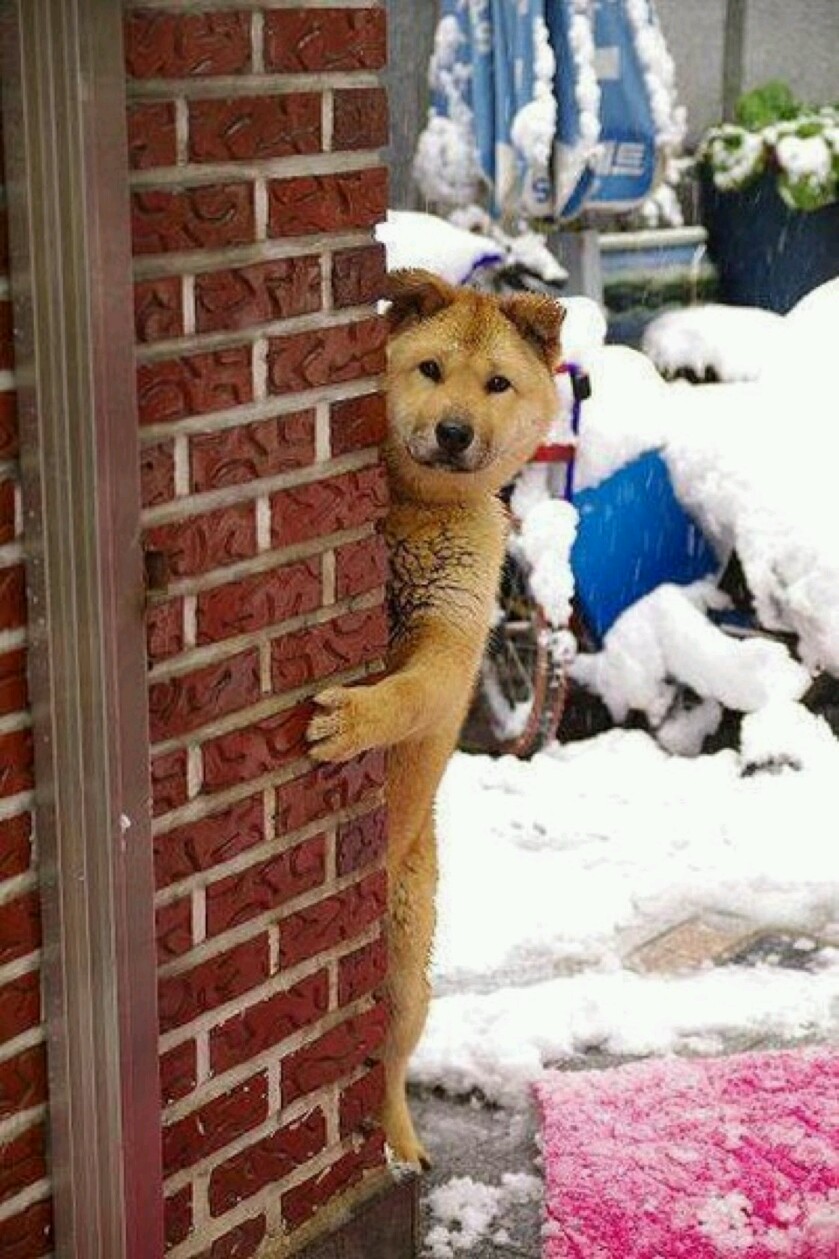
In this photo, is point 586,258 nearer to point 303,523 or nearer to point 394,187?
point 394,187

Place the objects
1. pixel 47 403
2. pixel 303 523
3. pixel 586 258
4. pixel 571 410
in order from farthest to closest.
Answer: pixel 586 258
pixel 571 410
pixel 303 523
pixel 47 403

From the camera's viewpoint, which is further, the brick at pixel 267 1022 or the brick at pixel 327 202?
the brick at pixel 267 1022

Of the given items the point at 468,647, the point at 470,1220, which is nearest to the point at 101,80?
the point at 468,647

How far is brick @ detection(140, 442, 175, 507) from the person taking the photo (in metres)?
2.84

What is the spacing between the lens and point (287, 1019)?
11.0ft

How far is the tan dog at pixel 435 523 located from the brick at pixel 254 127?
38.9 inches

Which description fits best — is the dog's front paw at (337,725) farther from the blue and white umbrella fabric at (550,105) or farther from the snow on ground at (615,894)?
the blue and white umbrella fabric at (550,105)

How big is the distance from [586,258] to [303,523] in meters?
5.60

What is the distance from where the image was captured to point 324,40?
3.06 m

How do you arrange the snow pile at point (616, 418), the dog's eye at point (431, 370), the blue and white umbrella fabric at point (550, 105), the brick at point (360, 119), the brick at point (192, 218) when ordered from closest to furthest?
the brick at point (192, 218)
the brick at point (360, 119)
the dog's eye at point (431, 370)
the snow pile at point (616, 418)
the blue and white umbrella fabric at point (550, 105)

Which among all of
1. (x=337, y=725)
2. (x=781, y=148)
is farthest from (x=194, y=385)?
(x=781, y=148)

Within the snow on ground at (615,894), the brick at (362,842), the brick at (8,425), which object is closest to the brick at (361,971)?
the brick at (362,842)

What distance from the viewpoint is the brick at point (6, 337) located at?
255cm

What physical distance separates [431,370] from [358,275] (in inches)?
36.0
